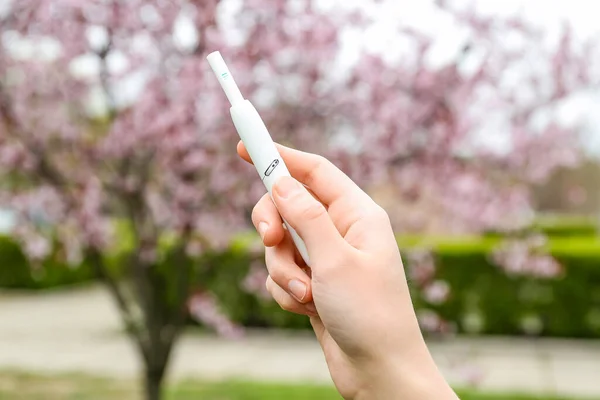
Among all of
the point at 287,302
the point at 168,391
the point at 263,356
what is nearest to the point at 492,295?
the point at 263,356

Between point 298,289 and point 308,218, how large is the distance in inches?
7.2

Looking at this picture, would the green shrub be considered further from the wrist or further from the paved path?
the wrist

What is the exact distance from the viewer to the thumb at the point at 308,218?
1.21 metres

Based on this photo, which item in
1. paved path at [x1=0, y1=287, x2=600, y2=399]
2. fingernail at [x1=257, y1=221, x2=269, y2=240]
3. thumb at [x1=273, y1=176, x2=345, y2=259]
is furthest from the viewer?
paved path at [x1=0, y1=287, x2=600, y2=399]

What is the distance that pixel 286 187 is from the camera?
1.23 meters

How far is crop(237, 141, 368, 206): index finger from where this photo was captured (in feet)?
4.37

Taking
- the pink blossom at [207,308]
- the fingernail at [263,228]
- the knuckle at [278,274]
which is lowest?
the knuckle at [278,274]

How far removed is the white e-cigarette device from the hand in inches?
1.3

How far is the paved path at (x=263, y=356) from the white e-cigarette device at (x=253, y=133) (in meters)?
6.48

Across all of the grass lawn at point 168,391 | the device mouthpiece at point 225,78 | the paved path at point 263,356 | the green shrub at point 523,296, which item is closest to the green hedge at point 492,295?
the green shrub at point 523,296

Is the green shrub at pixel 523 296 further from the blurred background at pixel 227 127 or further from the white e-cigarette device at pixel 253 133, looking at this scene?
the white e-cigarette device at pixel 253 133

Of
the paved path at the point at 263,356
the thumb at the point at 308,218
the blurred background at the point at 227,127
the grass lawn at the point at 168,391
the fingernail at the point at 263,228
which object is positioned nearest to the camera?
the thumb at the point at 308,218

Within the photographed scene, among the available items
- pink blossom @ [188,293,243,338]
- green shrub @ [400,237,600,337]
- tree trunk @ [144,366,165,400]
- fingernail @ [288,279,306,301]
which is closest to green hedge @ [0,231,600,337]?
green shrub @ [400,237,600,337]

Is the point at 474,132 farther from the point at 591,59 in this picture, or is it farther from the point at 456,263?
the point at 456,263
